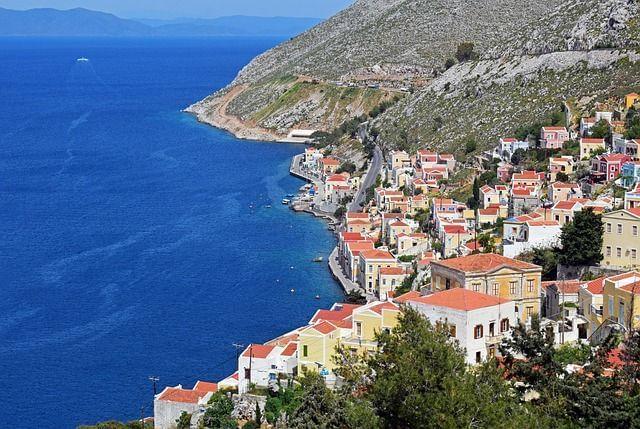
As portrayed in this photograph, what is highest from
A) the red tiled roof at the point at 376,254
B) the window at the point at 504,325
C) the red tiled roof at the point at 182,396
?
the window at the point at 504,325

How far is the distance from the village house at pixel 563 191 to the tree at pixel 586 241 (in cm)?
1082

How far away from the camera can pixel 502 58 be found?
259 feet

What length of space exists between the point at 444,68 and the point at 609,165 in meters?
54.7

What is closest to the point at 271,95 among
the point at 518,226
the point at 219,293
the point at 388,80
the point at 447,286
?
the point at 388,80

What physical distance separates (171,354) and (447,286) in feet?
43.7

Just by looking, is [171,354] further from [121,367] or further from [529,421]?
[529,421]

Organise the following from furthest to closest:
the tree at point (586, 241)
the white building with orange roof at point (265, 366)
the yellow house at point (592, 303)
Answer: the tree at point (586, 241) < the white building with orange roof at point (265, 366) < the yellow house at point (592, 303)

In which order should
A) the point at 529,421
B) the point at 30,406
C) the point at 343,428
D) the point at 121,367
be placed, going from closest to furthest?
the point at 529,421 → the point at 343,428 → the point at 30,406 → the point at 121,367

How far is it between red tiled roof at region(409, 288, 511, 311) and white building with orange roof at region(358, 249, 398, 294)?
18.5 metres

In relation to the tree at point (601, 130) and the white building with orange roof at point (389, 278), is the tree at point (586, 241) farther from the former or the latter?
the tree at point (601, 130)

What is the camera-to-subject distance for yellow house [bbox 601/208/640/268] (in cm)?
3450

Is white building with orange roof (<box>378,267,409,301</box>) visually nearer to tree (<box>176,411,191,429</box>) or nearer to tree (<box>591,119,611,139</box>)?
tree (<box>591,119,611,139</box>)

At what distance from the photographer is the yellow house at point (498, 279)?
2933 cm

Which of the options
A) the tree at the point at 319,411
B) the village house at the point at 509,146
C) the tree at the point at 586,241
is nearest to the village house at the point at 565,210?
the tree at the point at 586,241
